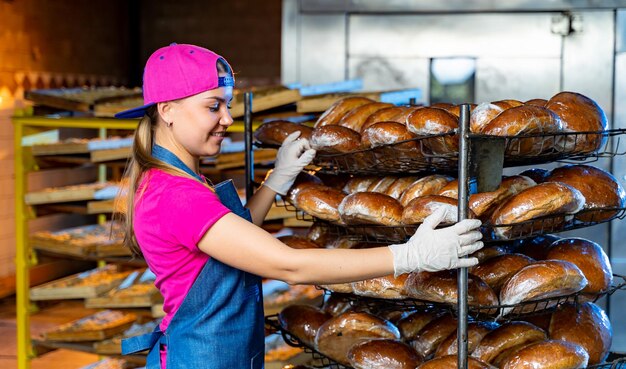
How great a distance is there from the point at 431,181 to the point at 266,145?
2.19 feet

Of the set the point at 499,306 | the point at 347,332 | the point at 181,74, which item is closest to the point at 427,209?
the point at 499,306

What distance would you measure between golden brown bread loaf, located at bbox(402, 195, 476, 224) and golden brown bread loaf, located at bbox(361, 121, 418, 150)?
0.16 m

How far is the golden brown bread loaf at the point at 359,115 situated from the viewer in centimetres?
245

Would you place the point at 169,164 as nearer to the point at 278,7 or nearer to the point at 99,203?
the point at 99,203

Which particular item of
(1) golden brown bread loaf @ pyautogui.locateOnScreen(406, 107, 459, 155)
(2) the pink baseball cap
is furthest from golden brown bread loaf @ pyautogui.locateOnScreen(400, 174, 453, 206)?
(2) the pink baseball cap

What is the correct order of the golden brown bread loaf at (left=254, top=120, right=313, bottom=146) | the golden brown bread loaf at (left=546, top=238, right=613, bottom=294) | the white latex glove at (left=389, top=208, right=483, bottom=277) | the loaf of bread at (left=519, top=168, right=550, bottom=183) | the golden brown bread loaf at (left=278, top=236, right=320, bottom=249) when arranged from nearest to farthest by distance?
the white latex glove at (left=389, top=208, right=483, bottom=277)
the golden brown bread loaf at (left=546, top=238, right=613, bottom=294)
the loaf of bread at (left=519, top=168, right=550, bottom=183)
the golden brown bread loaf at (left=278, top=236, right=320, bottom=249)
the golden brown bread loaf at (left=254, top=120, right=313, bottom=146)

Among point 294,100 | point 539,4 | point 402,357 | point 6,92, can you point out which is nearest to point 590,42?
point 539,4

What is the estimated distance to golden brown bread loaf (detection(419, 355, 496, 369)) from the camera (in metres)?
1.98

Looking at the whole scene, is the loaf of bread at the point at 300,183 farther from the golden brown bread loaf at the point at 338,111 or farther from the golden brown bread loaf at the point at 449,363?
the golden brown bread loaf at the point at 449,363

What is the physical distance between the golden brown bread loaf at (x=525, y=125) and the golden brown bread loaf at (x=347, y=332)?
0.64m

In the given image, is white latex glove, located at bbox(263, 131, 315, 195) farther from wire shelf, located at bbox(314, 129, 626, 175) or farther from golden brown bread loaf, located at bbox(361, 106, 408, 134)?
golden brown bread loaf, located at bbox(361, 106, 408, 134)

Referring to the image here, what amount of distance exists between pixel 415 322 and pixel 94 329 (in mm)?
2170

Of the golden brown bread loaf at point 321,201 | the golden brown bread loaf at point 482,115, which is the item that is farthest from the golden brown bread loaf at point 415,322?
the golden brown bread loaf at point 482,115

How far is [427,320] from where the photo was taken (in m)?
2.39
